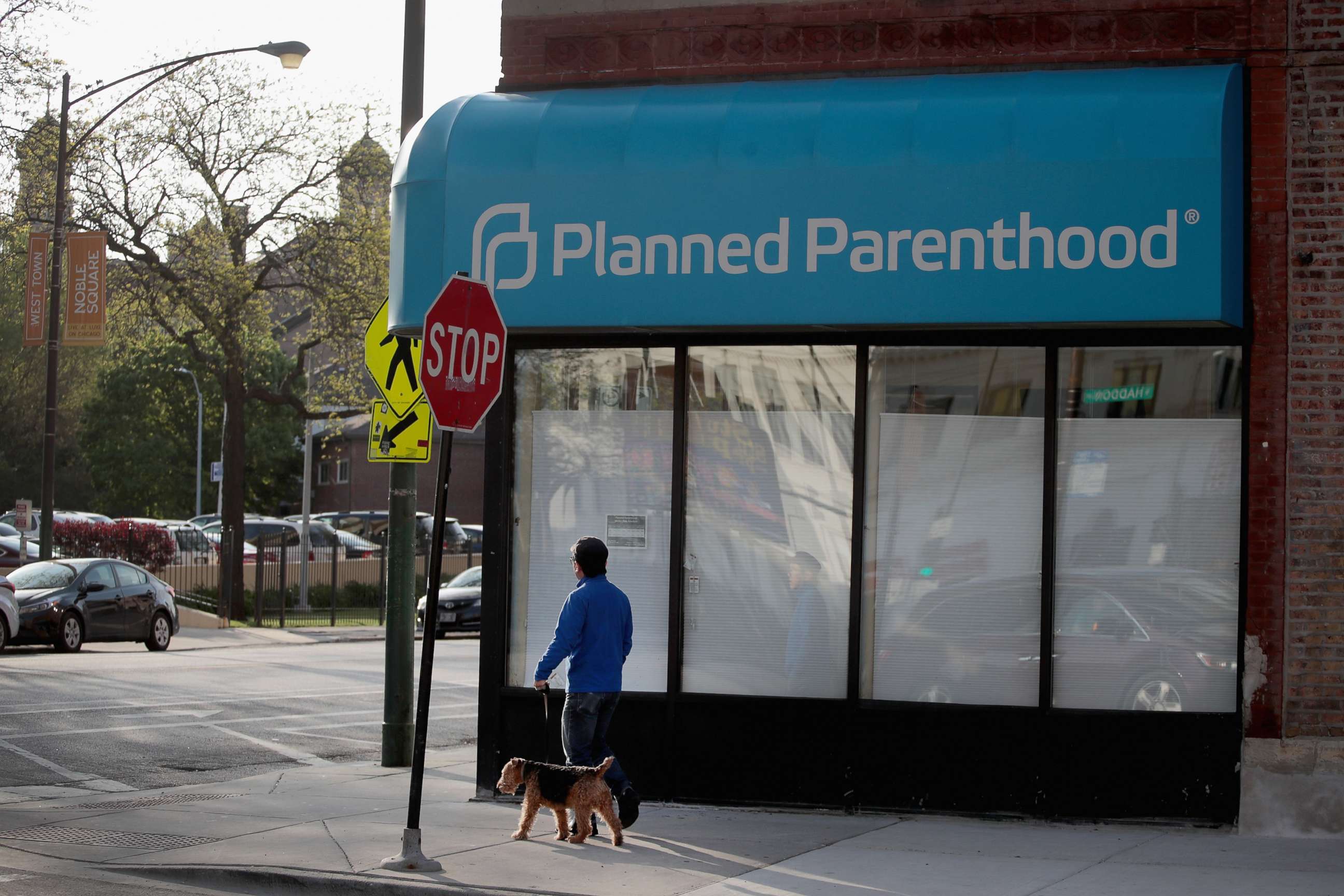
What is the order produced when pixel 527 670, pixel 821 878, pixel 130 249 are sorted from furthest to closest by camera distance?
pixel 130 249 → pixel 527 670 → pixel 821 878

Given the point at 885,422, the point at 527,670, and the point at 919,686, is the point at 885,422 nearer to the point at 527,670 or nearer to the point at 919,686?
the point at 919,686

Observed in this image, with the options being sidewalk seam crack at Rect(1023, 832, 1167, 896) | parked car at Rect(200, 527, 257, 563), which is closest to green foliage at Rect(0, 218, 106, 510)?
parked car at Rect(200, 527, 257, 563)

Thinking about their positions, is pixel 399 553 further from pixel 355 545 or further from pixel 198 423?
pixel 198 423

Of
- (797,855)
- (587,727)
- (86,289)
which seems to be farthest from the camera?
(86,289)

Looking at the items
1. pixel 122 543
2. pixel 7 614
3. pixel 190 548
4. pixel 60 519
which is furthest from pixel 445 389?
pixel 60 519

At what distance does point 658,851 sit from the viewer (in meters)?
8.51

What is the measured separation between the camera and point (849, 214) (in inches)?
375

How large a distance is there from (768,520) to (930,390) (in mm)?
1399

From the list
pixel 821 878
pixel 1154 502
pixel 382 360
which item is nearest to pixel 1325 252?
pixel 1154 502

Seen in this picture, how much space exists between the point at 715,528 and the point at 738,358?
1.19 m

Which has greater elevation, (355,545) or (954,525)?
(954,525)

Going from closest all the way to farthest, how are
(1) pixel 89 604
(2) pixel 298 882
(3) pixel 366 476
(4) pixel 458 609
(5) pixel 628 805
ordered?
1. (2) pixel 298 882
2. (5) pixel 628 805
3. (1) pixel 89 604
4. (4) pixel 458 609
5. (3) pixel 366 476

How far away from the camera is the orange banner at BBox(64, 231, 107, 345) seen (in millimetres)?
25266

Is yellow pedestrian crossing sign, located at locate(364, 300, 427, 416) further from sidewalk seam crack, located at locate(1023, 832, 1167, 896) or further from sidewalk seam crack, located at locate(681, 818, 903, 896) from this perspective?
sidewalk seam crack, located at locate(1023, 832, 1167, 896)
